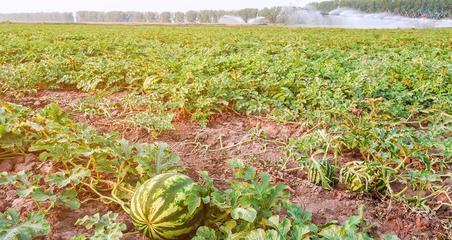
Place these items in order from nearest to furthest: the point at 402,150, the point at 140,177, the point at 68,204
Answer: the point at 68,204 → the point at 140,177 → the point at 402,150

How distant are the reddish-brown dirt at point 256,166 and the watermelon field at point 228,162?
0.01 meters

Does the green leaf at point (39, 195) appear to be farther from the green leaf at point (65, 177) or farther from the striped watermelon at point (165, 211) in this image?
the striped watermelon at point (165, 211)

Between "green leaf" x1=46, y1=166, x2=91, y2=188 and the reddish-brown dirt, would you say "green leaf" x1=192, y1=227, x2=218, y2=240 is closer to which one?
the reddish-brown dirt

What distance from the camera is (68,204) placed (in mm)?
2145

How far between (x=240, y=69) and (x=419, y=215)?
3.65 metres

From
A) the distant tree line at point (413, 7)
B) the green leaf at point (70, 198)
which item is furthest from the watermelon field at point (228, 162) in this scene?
the distant tree line at point (413, 7)

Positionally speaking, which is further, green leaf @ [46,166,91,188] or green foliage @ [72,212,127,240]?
green leaf @ [46,166,91,188]

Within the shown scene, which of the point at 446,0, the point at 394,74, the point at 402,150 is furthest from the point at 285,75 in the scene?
the point at 446,0

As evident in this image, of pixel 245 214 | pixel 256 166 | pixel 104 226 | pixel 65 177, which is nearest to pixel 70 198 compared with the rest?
pixel 65 177

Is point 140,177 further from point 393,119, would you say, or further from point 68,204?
point 393,119

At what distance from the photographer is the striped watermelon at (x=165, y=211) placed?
1.91 meters

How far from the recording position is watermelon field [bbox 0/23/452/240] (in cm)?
197

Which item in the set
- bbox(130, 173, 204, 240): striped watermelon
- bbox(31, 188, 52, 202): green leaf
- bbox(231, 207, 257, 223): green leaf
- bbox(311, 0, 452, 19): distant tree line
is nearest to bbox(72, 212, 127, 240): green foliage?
bbox(130, 173, 204, 240): striped watermelon

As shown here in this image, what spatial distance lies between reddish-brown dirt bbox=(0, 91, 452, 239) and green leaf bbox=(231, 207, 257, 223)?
0.54 meters
